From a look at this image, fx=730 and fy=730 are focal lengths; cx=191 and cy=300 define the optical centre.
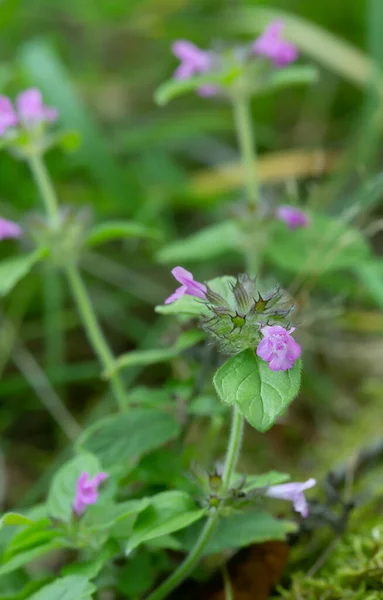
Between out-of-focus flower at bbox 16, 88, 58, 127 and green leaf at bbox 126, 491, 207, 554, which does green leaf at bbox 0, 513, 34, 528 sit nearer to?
green leaf at bbox 126, 491, 207, 554

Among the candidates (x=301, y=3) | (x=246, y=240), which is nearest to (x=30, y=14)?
(x=301, y=3)

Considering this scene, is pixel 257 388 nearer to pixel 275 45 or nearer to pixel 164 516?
pixel 164 516

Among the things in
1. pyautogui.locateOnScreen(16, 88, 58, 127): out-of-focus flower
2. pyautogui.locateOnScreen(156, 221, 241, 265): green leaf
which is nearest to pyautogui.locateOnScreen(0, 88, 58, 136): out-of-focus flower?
pyautogui.locateOnScreen(16, 88, 58, 127): out-of-focus flower

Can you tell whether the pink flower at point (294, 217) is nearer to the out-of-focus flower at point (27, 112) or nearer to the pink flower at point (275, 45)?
the pink flower at point (275, 45)

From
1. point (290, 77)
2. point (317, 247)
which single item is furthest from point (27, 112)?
point (317, 247)

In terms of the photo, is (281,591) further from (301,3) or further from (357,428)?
(301,3)

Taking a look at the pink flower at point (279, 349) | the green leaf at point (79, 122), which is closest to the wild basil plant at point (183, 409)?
the pink flower at point (279, 349)
